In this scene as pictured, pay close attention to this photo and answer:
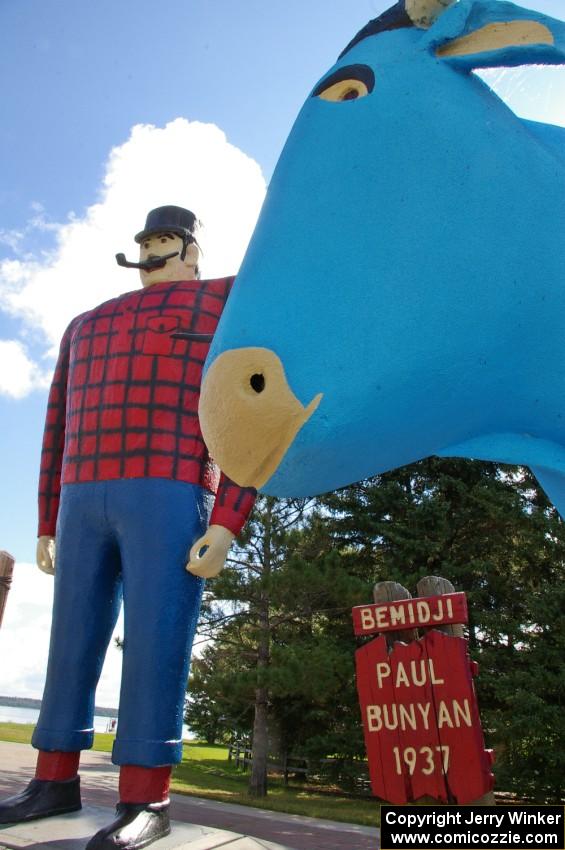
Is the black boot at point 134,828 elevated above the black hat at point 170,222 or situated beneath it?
situated beneath

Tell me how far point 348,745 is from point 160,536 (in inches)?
444

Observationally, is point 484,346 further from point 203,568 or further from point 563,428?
point 203,568

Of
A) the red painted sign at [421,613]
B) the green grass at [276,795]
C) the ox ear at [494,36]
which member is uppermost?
the ox ear at [494,36]

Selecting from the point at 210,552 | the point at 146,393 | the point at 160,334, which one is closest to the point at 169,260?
the point at 160,334

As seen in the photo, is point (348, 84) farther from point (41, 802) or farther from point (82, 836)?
point (41, 802)

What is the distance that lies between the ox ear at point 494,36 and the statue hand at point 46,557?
2.68 m

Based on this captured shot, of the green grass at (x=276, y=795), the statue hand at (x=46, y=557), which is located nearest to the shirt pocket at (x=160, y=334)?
the statue hand at (x=46, y=557)

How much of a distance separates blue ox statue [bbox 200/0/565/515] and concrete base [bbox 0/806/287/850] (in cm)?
184

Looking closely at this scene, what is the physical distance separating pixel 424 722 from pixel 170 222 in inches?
102

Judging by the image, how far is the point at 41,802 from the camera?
8.63 ft

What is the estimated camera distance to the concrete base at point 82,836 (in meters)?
2.34

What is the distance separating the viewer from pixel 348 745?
12.5 m

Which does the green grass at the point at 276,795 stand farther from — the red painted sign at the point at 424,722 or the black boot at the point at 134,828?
the black boot at the point at 134,828

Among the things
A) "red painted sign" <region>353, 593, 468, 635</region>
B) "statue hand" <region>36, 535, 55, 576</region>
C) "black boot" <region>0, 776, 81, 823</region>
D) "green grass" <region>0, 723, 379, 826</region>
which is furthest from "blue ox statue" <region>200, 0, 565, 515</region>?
"green grass" <region>0, 723, 379, 826</region>
